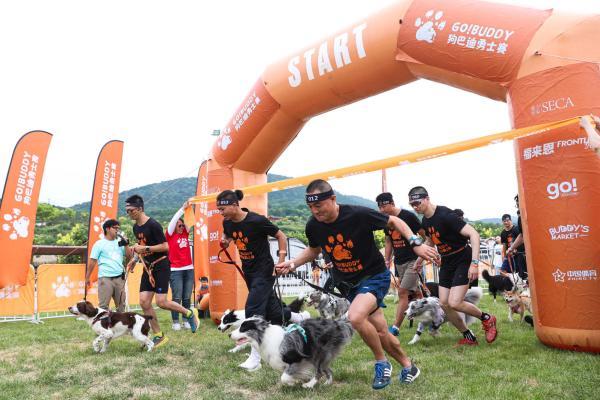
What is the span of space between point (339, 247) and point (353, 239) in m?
0.17

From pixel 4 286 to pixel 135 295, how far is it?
14.4 ft

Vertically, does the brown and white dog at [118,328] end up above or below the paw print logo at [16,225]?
below

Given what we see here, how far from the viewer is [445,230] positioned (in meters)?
5.98

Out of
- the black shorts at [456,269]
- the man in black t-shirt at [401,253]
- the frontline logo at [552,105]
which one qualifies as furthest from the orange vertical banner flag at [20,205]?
the frontline logo at [552,105]

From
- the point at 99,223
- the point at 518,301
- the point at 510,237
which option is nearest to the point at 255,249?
the point at 518,301

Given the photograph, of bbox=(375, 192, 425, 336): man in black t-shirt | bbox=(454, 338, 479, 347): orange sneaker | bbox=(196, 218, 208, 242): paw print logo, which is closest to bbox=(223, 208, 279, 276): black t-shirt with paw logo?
bbox=(375, 192, 425, 336): man in black t-shirt

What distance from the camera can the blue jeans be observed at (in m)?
8.84

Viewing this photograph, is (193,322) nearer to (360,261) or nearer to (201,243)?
(201,243)

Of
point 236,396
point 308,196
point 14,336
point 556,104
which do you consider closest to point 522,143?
point 556,104

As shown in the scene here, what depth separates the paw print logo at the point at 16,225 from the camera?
11172mm

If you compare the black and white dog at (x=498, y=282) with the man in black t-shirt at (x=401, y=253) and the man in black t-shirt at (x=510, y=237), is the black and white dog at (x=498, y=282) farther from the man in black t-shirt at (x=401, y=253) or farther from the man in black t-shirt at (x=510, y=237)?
the man in black t-shirt at (x=401, y=253)

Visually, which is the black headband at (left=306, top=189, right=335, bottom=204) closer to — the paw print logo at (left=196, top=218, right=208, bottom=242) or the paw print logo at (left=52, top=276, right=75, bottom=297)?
the paw print logo at (left=196, top=218, right=208, bottom=242)

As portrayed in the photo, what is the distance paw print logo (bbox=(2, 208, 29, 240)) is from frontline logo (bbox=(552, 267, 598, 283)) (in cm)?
1166

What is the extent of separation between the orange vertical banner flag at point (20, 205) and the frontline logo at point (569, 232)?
38.0 ft
